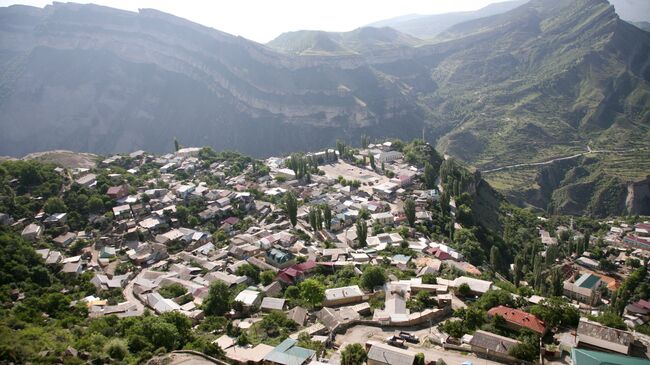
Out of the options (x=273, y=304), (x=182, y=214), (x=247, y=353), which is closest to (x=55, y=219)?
(x=182, y=214)

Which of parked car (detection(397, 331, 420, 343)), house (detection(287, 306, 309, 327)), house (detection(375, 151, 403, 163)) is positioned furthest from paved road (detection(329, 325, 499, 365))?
house (detection(375, 151, 403, 163))

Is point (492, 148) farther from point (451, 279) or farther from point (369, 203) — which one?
point (451, 279)

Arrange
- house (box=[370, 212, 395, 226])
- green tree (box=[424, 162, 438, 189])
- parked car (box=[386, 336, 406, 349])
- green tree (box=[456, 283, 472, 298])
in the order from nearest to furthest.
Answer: parked car (box=[386, 336, 406, 349])
green tree (box=[456, 283, 472, 298])
house (box=[370, 212, 395, 226])
green tree (box=[424, 162, 438, 189])

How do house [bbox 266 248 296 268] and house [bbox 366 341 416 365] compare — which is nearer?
house [bbox 366 341 416 365]

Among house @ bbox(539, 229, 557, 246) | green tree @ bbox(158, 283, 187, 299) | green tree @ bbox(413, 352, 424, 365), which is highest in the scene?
green tree @ bbox(413, 352, 424, 365)

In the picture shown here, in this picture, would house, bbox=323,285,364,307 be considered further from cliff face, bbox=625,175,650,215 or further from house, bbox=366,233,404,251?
cliff face, bbox=625,175,650,215

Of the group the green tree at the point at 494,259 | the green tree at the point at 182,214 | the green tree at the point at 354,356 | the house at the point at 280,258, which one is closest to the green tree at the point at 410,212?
the green tree at the point at 494,259
